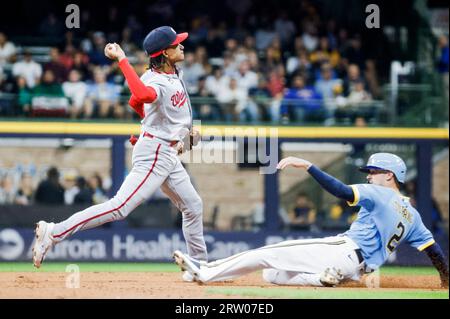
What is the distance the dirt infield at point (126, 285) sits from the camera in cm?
717

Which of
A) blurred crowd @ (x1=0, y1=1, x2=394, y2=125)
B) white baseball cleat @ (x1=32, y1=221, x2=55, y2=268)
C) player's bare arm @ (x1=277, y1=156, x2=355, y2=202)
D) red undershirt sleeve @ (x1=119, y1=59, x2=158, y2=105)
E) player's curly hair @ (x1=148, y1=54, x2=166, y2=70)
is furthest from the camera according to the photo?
blurred crowd @ (x1=0, y1=1, x2=394, y2=125)

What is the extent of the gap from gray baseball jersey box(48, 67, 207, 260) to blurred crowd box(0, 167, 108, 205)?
697 cm

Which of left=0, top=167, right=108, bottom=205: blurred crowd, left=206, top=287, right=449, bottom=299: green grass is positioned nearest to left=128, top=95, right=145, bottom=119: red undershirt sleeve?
left=206, top=287, right=449, bottom=299: green grass

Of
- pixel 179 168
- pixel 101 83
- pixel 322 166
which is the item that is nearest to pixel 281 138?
pixel 322 166

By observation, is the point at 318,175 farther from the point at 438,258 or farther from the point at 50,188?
the point at 50,188

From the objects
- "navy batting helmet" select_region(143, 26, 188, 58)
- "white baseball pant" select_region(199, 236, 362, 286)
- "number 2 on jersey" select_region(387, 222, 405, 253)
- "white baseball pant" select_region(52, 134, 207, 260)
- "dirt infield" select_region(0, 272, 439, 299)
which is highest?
"navy batting helmet" select_region(143, 26, 188, 58)

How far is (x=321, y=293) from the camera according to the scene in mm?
7398

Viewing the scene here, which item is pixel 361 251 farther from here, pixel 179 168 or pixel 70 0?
pixel 70 0

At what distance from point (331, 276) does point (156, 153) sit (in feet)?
5.84

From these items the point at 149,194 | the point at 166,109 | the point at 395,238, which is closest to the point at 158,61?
the point at 166,109

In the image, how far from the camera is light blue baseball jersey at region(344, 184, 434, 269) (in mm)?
7480

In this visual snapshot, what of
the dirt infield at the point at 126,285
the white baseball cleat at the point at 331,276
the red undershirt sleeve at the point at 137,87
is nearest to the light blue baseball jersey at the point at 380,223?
the white baseball cleat at the point at 331,276

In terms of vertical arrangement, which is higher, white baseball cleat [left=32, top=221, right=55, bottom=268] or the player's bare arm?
the player's bare arm

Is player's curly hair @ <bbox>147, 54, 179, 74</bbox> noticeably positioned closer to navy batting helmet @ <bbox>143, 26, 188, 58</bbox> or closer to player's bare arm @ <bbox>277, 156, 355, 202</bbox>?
A: navy batting helmet @ <bbox>143, 26, 188, 58</bbox>
